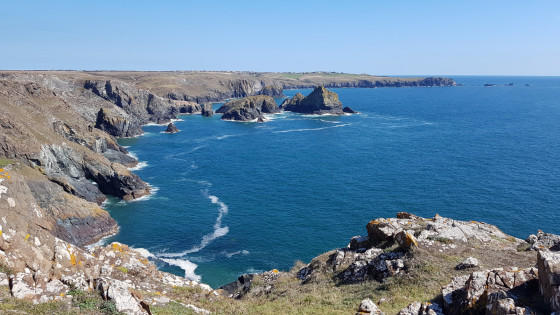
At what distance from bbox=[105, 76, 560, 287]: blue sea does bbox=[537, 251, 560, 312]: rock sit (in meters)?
35.8

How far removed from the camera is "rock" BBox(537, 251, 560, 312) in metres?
12.1

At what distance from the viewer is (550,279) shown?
12539 mm

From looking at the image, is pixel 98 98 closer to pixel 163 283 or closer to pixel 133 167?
pixel 133 167

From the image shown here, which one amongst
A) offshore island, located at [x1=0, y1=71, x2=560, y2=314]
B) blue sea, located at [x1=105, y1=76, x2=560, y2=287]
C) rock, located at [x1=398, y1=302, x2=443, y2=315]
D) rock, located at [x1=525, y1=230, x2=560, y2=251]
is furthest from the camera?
blue sea, located at [x1=105, y1=76, x2=560, y2=287]

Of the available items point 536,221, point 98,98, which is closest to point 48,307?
point 536,221

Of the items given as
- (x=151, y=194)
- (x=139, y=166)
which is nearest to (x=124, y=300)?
(x=151, y=194)

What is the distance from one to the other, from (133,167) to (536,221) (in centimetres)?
8335

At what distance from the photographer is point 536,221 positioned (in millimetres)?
55562

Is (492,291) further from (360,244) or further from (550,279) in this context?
(360,244)

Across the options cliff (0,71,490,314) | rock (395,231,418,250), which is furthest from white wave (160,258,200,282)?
rock (395,231,418,250)

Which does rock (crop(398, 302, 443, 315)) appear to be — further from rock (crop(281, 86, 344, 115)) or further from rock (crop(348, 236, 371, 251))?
rock (crop(281, 86, 344, 115))

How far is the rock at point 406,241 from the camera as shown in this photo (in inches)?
907

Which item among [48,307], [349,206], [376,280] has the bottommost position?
[349,206]

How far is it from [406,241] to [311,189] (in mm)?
50244
